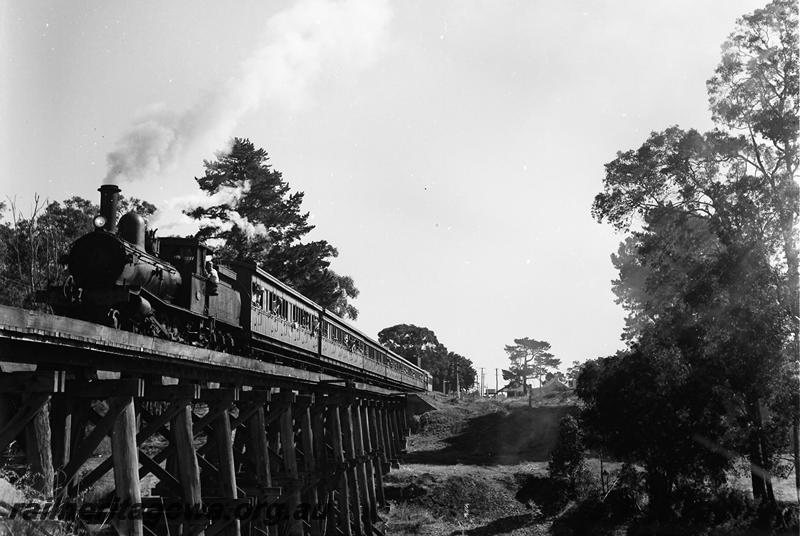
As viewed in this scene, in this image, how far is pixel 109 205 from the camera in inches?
484

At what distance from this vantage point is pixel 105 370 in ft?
21.4

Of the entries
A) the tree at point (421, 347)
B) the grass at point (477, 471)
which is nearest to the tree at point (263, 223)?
the grass at point (477, 471)

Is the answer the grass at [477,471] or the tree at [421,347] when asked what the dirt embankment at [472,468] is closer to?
the grass at [477,471]

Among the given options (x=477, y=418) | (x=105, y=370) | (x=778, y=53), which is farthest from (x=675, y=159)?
(x=477, y=418)

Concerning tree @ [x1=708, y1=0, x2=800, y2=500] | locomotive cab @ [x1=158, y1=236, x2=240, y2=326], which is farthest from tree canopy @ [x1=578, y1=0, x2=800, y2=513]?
locomotive cab @ [x1=158, y1=236, x2=240, y2=326]

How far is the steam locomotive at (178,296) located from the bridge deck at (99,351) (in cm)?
282

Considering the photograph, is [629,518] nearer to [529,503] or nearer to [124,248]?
[529,503]

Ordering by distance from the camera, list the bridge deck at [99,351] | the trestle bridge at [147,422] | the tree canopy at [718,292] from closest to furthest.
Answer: the bridge deck at [99,351]
the trestle bridge at [147,422]
the tree canopy at [718,292]

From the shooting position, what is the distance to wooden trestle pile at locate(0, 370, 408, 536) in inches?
228

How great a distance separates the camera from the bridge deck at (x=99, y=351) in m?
5.00

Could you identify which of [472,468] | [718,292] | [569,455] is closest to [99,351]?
[718,292]

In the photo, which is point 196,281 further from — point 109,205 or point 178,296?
point 109,205

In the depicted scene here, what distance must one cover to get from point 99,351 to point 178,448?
5.70 feet

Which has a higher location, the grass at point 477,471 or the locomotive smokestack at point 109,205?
the locomotive smokestack at point 109,205
